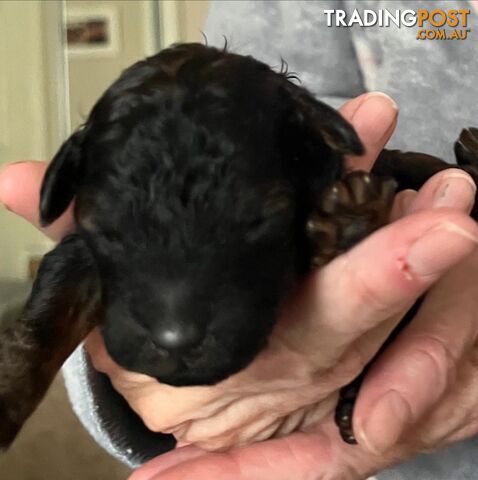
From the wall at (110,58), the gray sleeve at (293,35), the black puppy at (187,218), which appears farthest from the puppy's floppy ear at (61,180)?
the wall at (110,58)

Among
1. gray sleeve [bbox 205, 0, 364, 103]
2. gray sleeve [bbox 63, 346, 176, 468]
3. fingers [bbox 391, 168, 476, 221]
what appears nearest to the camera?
fingers [bbox 391, 168, 476, 221]

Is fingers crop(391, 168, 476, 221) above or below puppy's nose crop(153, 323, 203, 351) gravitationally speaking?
above

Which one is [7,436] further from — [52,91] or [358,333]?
[52,91]

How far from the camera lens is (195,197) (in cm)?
90

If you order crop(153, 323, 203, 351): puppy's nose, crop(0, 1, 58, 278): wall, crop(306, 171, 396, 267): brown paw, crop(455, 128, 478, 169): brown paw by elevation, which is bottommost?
crop(0, 1, 58, 278): wall

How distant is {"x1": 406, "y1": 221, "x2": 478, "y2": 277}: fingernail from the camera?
0.79 metres

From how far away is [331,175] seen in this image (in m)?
1.08

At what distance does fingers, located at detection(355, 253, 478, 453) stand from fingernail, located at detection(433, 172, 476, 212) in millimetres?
193

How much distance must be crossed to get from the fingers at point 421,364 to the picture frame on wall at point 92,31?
10.7ft

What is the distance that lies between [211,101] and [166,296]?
0.83 ft

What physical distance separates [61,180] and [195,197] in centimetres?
24

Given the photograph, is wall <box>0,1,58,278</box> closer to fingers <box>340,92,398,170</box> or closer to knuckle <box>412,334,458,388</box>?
fingers <box>340,92,398,170</box>

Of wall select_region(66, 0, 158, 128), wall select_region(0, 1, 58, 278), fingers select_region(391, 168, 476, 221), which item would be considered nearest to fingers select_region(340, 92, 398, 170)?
fingers select_region(391, 168, 476, 221)

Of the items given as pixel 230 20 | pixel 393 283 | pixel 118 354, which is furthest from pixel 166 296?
pixel 230 20
